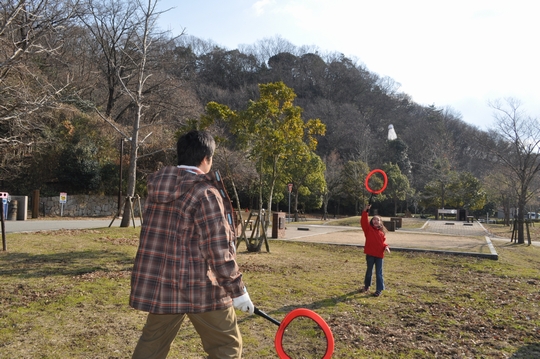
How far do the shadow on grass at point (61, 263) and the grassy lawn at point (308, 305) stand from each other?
2 centimetres

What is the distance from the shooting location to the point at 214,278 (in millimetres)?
2424

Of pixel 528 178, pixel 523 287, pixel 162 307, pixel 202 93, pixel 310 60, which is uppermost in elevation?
pixel 310 60

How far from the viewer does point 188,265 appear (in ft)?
7.88

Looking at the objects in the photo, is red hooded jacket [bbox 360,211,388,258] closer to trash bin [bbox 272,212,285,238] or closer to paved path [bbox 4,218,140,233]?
trash bin [bbox 272,212,285,238]

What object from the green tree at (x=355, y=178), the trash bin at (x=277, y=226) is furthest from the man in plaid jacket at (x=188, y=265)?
the green tree at (x=355, y=178)

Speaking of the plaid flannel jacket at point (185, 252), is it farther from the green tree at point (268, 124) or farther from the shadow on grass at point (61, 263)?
the green tree at point (268, 124)

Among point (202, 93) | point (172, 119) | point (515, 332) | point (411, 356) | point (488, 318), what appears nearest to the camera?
point (411, 356)

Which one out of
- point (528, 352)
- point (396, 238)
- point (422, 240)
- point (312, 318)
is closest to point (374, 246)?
point (528, 352)

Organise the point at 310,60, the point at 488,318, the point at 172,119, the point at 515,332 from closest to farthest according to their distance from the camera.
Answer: the point at 515,332 → the point at 488,318 → the point at 172,119 → the point at 310,60

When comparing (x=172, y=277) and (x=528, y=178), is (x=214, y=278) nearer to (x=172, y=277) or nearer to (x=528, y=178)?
(x=172, y=277)

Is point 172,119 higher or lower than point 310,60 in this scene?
lower

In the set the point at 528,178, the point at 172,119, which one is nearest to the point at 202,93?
the point at 172,119

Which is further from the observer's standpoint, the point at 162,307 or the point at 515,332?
the point at 515,332

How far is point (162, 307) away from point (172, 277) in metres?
0.18
